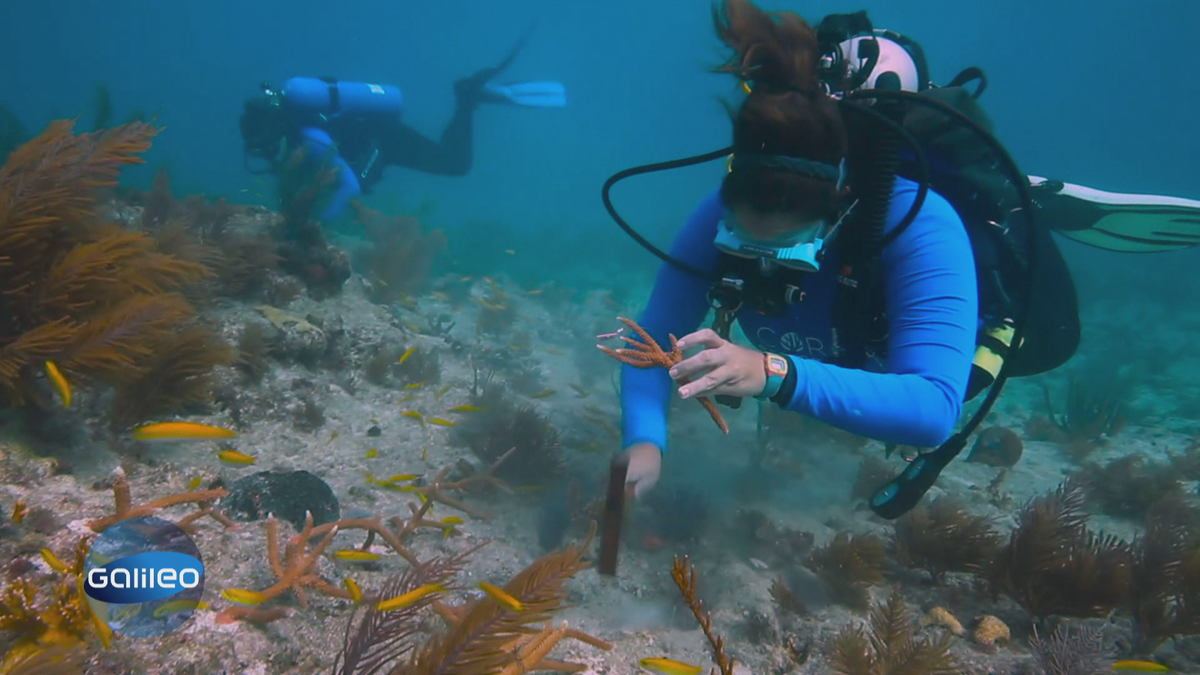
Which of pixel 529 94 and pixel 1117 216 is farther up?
pixel 529 94

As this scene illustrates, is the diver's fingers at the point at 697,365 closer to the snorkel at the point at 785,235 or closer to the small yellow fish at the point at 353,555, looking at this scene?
the snorkel at the point at 785,235

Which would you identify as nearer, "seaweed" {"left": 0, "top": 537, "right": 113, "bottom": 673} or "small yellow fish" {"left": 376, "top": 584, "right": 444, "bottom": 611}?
"seaweed" {"left": 0, "top": 537, "right": 113, "bottom": 673}

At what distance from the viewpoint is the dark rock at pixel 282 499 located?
→ 336 centimetres

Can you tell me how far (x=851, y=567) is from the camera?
3822 millimetres

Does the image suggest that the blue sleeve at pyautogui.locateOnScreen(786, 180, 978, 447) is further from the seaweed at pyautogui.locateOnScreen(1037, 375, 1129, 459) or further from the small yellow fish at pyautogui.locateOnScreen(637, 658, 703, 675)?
the seaweed at pyautogui.locateOnScreen(1037, 375, 1129, 459)

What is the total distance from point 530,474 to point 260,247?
4203 mm

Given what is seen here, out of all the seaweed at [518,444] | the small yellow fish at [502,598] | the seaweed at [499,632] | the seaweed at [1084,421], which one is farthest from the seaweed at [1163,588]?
the seaweed at [1084,421]

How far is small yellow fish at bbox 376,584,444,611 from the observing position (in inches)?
90.5

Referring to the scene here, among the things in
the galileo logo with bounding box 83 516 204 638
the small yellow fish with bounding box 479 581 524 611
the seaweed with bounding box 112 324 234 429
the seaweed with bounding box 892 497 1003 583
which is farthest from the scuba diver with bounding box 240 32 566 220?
the seaweed with bounding box 892 497 1003 583

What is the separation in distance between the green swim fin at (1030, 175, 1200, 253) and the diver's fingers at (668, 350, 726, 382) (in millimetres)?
3585

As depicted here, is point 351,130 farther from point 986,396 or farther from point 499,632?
point 986,396

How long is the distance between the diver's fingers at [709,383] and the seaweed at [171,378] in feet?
11.5

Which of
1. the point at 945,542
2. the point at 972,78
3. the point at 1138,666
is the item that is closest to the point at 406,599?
Answer: the point at 1138,666

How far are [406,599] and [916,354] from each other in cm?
251
